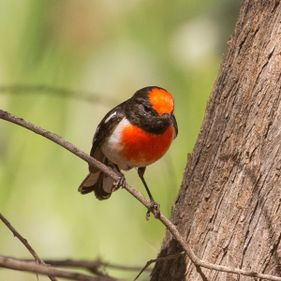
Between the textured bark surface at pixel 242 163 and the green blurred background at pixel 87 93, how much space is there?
41.6 inches

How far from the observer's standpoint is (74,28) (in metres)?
4.58

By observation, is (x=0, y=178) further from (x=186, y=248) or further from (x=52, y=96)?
(x=186, y=248)

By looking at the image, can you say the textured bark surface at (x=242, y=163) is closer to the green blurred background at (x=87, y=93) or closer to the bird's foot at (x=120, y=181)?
the bird's foot at (x=120, y=181)

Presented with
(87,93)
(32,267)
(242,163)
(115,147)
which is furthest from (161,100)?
(32,267)

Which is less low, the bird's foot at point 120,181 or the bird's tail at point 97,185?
the bird's foot at point 120,181

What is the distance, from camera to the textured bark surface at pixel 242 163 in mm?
2891

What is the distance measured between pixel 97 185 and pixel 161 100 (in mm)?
725

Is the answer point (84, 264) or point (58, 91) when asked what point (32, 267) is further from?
point (84, 264)

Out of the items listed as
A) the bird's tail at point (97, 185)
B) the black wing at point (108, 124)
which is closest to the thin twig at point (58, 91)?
the black wing at point (108, 124)

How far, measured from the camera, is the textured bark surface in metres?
2.89

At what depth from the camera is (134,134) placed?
398 cm

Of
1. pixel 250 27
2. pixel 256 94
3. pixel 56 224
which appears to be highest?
pixel 250 27

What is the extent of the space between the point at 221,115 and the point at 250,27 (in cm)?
41

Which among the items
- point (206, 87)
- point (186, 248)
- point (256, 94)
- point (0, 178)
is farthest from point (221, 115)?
point (0, 178)
